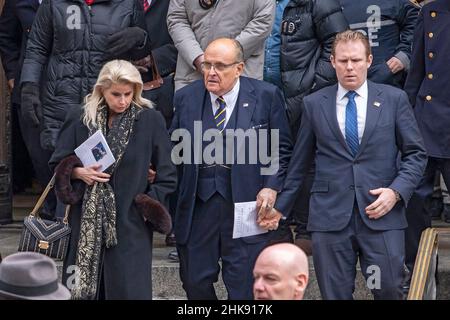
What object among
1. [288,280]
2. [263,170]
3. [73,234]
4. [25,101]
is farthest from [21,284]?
[25,101]

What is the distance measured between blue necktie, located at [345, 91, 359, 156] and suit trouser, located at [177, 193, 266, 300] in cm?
86

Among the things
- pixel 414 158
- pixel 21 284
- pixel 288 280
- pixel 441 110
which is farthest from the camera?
pixel 441 110

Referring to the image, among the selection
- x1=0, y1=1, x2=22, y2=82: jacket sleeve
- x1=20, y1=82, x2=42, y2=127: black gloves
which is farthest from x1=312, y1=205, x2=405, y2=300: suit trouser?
x1=0, y1=1, x2=22, y2=82: jacket sleeve

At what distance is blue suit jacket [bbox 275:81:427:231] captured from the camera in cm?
798

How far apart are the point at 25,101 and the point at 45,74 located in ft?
0.89

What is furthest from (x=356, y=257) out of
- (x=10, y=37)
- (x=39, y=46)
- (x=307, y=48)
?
(x=10, y=37)

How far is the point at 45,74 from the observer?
9648 mm

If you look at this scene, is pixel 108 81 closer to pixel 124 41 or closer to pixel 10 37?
pixel 124 41

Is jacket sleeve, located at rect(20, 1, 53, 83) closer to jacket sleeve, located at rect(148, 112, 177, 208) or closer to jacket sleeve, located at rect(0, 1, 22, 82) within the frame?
jacket sleeve, located at rect(0, 1, 22, 82)

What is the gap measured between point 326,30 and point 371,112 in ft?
5.08

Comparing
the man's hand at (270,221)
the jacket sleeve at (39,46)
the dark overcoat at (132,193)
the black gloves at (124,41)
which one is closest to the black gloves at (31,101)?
the jacket sleeve at (39,46)

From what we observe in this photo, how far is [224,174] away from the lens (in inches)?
329

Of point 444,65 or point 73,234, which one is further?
point 444,65

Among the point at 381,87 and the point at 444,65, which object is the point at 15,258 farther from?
the point at 444,65
